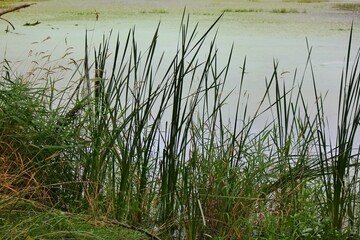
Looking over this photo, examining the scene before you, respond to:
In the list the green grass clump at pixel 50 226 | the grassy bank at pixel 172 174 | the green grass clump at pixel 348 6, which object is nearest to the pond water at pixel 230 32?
the green grass clump at pixel 348 6

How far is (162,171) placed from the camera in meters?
2.01

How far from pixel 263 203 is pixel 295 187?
125 millimetres

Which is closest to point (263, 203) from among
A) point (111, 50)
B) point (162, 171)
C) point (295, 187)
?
point (295, 187)

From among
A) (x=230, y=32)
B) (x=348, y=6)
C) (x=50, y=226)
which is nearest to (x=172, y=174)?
(x=50, y=226)

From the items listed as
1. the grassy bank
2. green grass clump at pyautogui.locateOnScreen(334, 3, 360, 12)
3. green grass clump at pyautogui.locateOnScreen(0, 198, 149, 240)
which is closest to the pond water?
green grass clump at pyautogui.locateOnScreen(334, 3, 360, 12)

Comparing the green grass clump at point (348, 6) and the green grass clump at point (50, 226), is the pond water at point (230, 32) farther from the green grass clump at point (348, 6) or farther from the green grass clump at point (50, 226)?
the green grass clump at point (50, 226)

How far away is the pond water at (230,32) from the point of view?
330 centimetres

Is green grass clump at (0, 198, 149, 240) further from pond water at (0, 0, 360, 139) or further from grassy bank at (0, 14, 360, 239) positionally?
pond water at (0, 0, 360, 139)

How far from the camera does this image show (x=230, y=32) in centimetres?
367

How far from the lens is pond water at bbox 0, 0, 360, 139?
130 inches

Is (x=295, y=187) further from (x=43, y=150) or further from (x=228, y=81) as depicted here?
(x=228, y=81)

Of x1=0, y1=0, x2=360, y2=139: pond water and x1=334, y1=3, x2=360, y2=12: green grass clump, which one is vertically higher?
x1=334, y1=3, x2=360, y2=12: green grass clump

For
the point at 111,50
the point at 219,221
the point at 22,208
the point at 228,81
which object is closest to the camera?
the point at 22,208

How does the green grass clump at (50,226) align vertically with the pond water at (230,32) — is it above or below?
below
